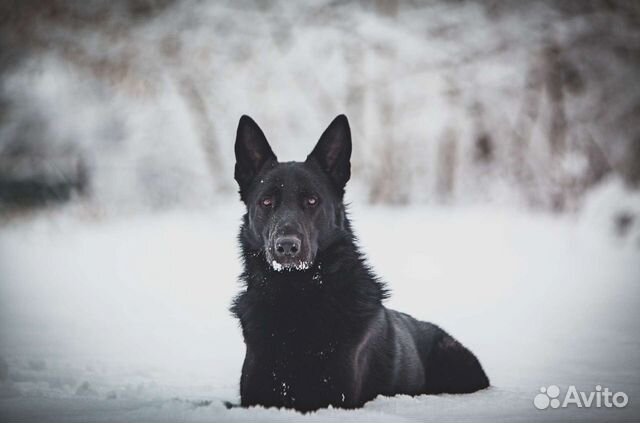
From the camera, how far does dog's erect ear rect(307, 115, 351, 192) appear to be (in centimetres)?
340

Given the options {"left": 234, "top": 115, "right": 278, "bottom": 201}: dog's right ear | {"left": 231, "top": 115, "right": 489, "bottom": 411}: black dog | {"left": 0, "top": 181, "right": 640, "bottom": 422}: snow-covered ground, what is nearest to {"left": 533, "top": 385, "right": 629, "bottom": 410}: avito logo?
{"left": 0, "top": 181, "right": 640, "bottom": 422}: snow-covered ground

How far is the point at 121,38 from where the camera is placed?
8.38 metres

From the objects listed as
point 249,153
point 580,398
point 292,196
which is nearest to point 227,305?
point 249,153

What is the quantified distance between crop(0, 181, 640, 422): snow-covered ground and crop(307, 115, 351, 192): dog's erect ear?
0.45 m

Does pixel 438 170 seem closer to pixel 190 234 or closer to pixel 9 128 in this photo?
pixel 190 234

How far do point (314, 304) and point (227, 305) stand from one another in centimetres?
171

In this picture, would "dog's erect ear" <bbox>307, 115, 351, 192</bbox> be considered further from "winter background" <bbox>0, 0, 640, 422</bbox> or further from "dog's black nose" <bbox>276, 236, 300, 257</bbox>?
"winter background" <bbox>0, 0, 640, 422</bbox>

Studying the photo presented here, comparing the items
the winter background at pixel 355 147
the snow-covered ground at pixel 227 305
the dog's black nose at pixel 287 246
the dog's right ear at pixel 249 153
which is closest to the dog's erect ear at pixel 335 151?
the dog's right ear at pixel 249 153

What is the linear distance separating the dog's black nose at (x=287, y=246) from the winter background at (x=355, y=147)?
11.5ft

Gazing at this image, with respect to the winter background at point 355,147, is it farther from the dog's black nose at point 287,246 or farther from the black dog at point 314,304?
the dog's black nose at point 287,246

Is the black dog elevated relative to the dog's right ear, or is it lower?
lower

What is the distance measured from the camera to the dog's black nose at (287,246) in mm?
2941

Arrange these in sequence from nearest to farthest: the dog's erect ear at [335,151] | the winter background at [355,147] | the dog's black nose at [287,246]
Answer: the dog's black nose at [287,246], the dog's erect ear at [335,151], the winter background at [355,147]

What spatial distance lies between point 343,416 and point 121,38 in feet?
23.5
